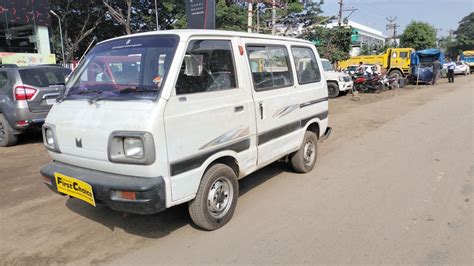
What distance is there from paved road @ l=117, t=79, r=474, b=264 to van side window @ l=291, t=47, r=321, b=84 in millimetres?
1462

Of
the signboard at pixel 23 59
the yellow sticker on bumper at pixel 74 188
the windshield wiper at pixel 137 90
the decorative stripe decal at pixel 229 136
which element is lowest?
the yellow sticker on bumper at pixel 74 188

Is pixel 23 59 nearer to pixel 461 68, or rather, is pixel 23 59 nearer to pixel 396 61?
pixel 396 61

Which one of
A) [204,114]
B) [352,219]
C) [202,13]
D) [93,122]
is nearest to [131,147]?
[93,122]

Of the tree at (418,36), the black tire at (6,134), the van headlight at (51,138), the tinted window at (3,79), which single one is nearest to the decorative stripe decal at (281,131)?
the van headlight at (51,138)

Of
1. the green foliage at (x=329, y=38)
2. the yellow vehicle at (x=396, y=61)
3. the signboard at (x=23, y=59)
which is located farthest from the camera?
the yellow vehicle at (x=396, y=61)

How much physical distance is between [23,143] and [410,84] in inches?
1028

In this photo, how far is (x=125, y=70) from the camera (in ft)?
12.3

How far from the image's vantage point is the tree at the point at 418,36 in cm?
5659

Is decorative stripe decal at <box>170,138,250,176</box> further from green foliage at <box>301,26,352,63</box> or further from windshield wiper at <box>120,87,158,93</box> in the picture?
green foliage at <box>301,26,352,63</box>

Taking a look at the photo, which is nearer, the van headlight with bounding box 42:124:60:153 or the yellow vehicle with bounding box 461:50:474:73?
the van headlight with bounding box 42:124:60:153

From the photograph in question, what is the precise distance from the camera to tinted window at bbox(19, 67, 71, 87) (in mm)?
7477

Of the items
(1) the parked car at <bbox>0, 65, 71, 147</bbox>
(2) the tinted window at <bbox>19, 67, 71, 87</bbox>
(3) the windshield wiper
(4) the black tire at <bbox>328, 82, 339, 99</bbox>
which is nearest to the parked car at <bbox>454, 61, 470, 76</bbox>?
(4) the black tire at <bbox>328, 82, 339, 99</bbox>

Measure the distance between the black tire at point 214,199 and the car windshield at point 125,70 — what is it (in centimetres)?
99

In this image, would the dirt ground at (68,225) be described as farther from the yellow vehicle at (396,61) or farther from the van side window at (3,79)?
the yellow vehicle at (396,61)
